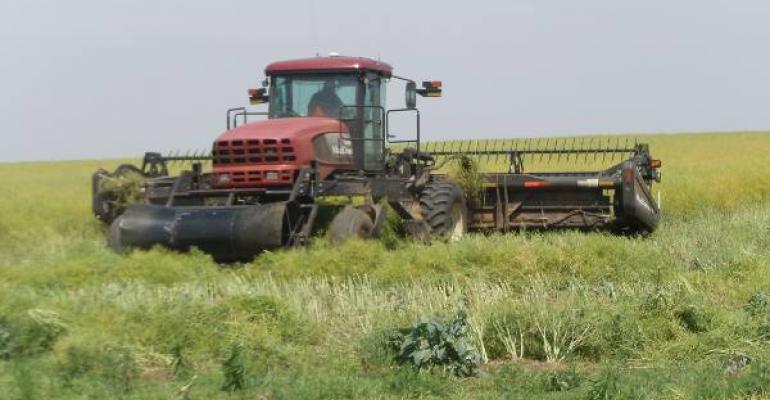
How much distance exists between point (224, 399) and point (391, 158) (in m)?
8.67

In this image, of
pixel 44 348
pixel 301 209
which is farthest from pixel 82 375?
pixel 301 209

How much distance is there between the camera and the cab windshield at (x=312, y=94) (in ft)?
43.1

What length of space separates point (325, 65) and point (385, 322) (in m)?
6.29

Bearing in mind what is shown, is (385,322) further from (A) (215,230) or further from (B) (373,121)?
(B) (373,121)

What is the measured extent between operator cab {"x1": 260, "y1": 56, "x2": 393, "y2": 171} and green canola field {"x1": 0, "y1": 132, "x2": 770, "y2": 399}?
232 centimetres

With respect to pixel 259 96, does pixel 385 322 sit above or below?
below

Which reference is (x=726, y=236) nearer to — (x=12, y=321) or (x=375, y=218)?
(x=375, y=218)

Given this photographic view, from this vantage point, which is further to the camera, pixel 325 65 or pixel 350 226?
pixel 325 65

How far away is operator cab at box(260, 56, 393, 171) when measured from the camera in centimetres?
1302

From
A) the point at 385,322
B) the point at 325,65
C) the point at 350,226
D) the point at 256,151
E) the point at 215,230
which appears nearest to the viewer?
the point at 385,322

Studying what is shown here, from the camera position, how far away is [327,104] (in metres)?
13.2

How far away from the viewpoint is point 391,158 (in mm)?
14125

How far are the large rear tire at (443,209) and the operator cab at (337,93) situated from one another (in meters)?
0.93

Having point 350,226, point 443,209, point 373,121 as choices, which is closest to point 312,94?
point 373,121
